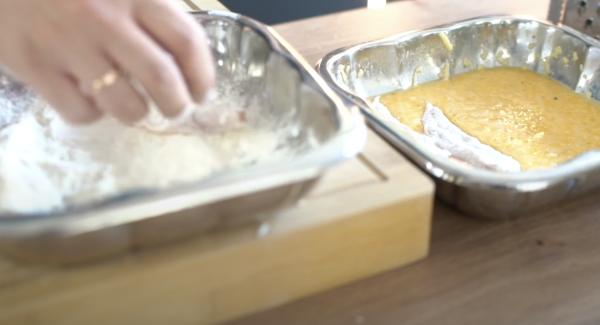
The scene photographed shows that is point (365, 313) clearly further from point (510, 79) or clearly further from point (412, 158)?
point (510, 79)

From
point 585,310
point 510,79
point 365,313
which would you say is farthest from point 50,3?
point 510,79

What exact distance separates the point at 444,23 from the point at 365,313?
1.55 ft

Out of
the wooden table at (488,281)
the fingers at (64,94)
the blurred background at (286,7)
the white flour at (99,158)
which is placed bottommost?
the blurred background at (286,7)

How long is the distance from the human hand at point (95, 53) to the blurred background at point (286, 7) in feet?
2.71

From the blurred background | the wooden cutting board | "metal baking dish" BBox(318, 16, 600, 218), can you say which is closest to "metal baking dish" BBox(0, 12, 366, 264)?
the wooden cutting board

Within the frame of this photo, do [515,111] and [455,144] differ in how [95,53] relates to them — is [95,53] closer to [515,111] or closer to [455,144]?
[455,144]

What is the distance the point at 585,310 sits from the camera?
0.48 metres

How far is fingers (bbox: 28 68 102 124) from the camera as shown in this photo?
1.33 feet

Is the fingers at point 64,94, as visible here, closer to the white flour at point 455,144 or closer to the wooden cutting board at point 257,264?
the wooden cutting board at point 257,264

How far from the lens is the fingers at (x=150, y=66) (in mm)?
398

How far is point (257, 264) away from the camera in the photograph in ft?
1.52

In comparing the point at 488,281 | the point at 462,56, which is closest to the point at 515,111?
the point at 462,56

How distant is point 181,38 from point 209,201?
9 centimetres

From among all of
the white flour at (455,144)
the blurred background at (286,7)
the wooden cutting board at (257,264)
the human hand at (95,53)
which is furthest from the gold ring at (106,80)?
the blurred background at (286,7)
